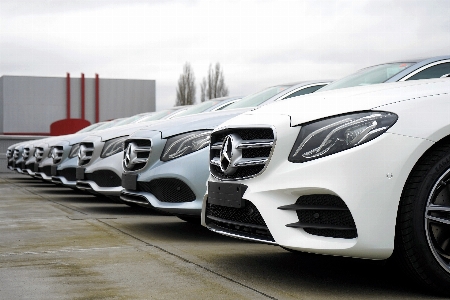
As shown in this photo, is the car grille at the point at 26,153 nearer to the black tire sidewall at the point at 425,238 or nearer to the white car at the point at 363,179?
the white car at the point at 363,179

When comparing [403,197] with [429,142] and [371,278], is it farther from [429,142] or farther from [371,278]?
[371,278]

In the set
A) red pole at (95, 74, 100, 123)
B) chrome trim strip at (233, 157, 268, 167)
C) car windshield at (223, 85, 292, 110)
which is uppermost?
red pole at (95, 74, 100, 123)

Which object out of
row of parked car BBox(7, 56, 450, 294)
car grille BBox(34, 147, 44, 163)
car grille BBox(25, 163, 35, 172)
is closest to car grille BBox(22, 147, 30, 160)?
car grille BBox(25, 163, 35, 172)

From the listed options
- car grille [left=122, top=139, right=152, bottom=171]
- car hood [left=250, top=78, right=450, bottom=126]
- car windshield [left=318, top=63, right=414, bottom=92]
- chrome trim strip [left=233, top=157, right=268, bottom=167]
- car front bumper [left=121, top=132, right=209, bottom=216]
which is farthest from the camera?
car grille [left=122, top=139, right=152, bottom=171]

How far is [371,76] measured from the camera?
19.6 ft

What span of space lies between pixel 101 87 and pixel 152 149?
123ft

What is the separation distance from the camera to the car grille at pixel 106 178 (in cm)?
862

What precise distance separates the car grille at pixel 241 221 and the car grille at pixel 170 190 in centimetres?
144

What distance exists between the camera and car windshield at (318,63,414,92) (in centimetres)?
581

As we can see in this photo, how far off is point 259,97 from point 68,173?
16.1 feet

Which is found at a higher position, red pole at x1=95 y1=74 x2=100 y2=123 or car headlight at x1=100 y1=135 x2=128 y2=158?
red pole at x1=95 y1=74 x2=100 y2=123

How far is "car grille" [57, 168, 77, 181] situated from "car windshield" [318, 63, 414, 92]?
6.62 m

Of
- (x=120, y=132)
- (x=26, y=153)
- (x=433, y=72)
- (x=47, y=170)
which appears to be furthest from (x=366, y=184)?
(x=26, y=153)

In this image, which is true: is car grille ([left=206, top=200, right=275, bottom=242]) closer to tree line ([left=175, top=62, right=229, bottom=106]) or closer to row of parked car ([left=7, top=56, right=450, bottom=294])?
row of parked car ([left=7, top=56, right=450, bottom=294])
